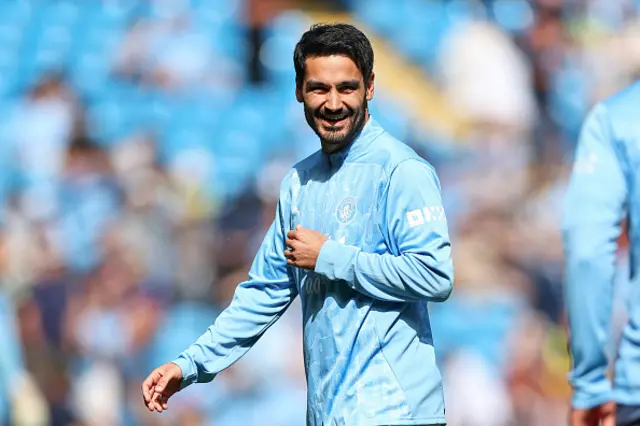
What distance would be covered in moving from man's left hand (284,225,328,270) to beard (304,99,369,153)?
0.29m

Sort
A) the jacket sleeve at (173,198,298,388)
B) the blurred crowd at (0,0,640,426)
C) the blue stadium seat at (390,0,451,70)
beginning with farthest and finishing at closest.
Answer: the blue stadium seat at (390,0,451,70)
the blurred crowd at (0,0,640,426)
the jacket sleeve at (173,198,298,388)

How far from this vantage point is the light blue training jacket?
3531mm

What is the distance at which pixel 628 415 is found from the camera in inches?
141

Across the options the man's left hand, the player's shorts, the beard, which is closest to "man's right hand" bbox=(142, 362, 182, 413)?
the man's left hand

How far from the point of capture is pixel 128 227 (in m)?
9.28

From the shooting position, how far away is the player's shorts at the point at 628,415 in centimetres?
356

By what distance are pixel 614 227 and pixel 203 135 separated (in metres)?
6.33

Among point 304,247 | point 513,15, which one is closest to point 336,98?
point 304,247

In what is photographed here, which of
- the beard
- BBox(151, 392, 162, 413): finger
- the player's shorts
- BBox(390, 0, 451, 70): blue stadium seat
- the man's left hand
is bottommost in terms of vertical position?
the player's shorts

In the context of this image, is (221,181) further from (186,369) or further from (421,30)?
(186,369)

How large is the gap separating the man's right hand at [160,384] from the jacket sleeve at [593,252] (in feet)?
4.10

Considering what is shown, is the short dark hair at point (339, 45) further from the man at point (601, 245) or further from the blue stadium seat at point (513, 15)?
the blue stadium seat at point (513, 15)

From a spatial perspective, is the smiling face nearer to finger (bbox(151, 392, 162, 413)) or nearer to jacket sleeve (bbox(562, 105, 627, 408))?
jacket sleeve (bbox(562, 105, 627, 408))

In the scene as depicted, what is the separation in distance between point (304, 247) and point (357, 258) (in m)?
0.17
